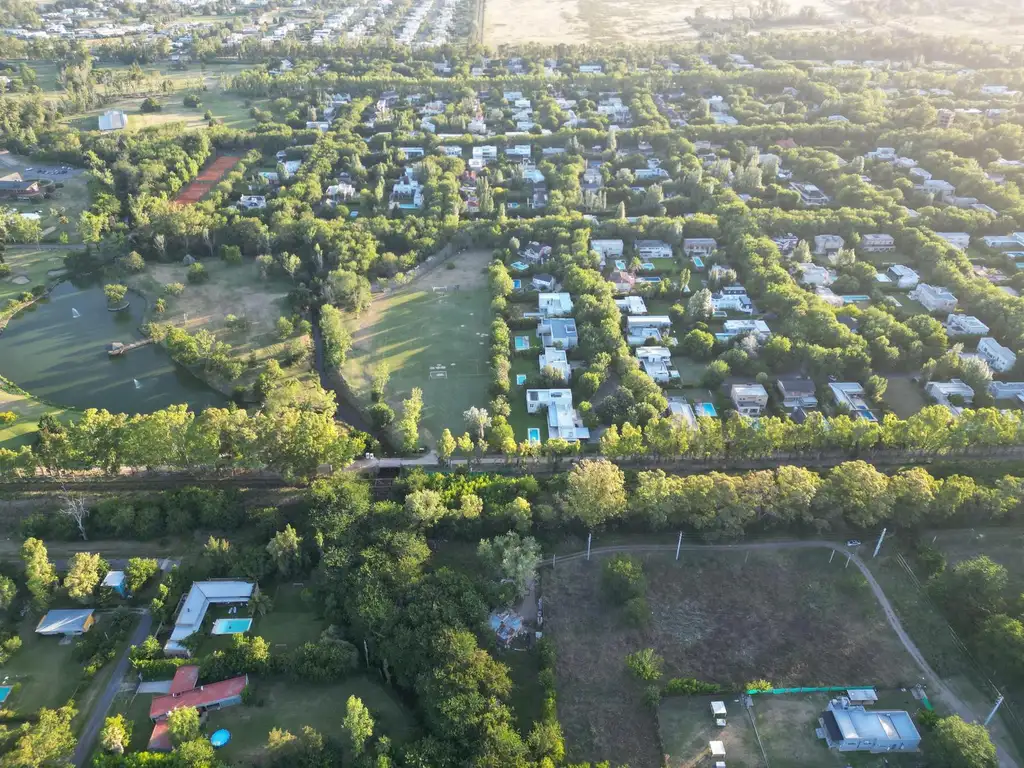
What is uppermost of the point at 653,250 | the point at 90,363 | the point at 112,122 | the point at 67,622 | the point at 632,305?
the point at 112,122

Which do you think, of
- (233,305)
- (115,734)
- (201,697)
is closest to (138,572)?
(201,697)

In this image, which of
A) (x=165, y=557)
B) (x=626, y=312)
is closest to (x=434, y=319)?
(x=626, y=312)

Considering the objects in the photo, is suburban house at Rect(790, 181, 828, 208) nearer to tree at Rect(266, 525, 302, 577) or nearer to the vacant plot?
the vacant plot

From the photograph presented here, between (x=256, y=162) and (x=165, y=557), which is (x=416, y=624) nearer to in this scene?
(x=165, y=557)

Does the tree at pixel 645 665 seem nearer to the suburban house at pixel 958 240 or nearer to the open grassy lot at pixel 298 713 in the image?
the open grassy lot at pixel 298 713

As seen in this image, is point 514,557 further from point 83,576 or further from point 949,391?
point 949,391

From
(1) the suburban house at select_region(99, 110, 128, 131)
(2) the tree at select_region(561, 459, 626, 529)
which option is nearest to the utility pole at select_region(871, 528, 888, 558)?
(2) the tree at select_region(561, 459, 626, 529)

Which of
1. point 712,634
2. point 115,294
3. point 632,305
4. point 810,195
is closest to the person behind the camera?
point 712,634

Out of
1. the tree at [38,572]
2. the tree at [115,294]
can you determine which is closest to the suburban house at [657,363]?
the tree at [38,572]
